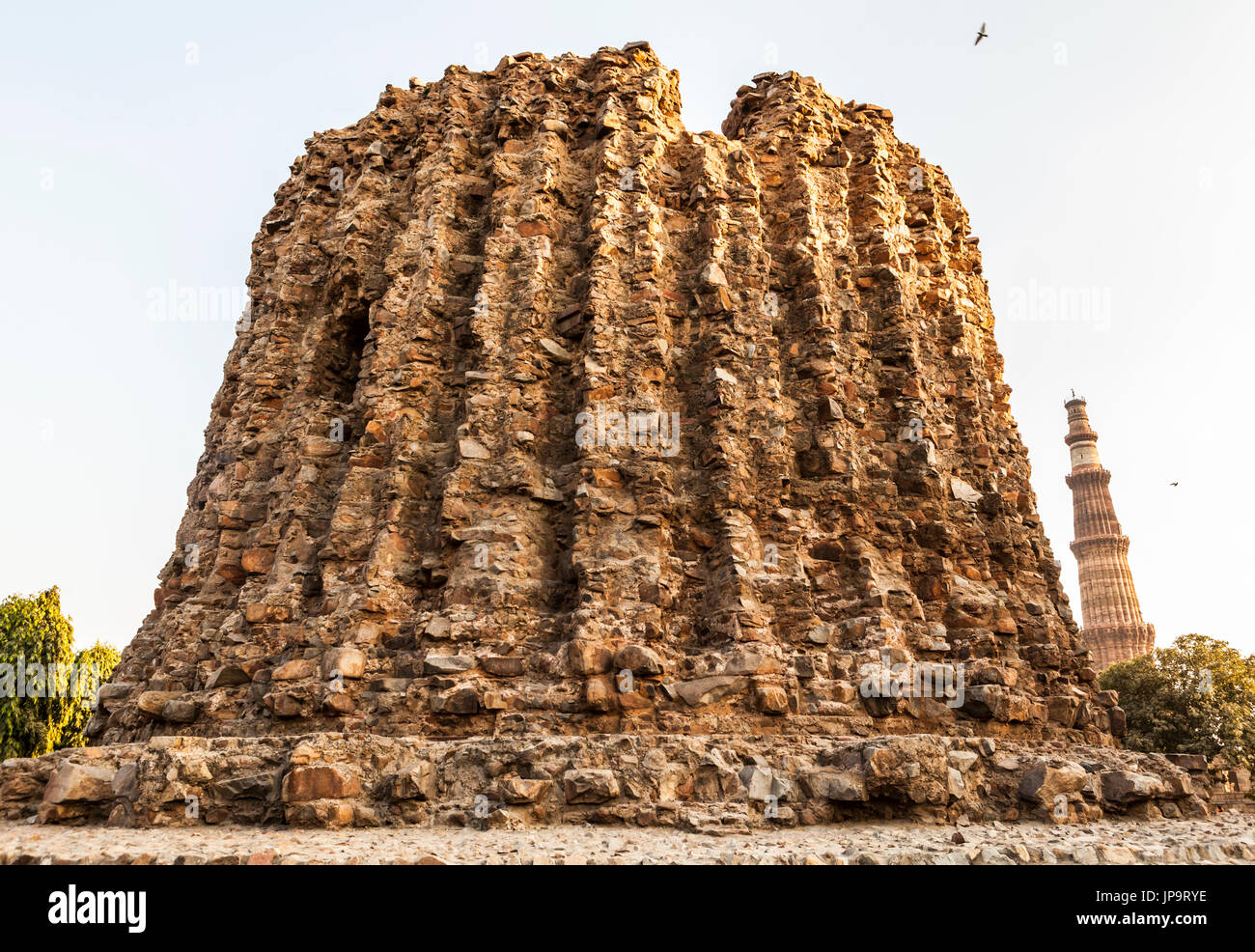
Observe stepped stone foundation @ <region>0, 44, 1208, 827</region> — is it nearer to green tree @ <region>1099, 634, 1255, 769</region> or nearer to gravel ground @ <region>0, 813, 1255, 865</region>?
gravel ground @ <region>0, 813, 1255, 865</region>

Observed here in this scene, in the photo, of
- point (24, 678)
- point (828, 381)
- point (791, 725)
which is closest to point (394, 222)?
point (828, 381)

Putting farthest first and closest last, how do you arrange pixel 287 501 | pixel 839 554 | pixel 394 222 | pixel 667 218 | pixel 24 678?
pixel 24 678 < pixel 394 222 < pixel 667 218 < pixel 287 501 < pixel 839 554

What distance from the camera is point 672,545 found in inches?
396

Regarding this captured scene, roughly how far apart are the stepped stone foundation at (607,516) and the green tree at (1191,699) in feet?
60.3

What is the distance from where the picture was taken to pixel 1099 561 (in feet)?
198

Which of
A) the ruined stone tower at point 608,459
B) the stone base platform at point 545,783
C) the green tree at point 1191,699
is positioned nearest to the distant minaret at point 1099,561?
the green tree at point 1191,699

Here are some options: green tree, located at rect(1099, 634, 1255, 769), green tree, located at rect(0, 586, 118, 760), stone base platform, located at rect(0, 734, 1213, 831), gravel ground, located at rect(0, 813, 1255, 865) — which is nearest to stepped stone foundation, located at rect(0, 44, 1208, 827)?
stone base platform, located at rect(0, 734, 1213, 831)

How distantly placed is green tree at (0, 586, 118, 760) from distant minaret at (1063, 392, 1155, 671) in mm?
55181

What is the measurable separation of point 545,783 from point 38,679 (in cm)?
2399

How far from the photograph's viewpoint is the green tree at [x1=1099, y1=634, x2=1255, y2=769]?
2567 centimetres

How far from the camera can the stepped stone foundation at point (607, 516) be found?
7969mm

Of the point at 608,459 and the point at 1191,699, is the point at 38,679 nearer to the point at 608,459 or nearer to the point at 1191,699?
the point at 608,459
